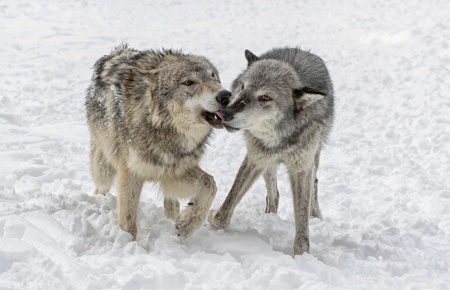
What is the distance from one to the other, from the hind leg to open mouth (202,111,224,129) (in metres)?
1.73

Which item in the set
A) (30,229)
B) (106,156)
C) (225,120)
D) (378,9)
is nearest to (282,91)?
(225,120)

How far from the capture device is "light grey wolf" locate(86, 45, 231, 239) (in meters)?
4.81

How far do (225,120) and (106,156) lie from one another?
1.62 m

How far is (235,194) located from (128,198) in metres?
1.04

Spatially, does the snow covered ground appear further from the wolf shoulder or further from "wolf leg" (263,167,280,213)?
the wolf shoulder

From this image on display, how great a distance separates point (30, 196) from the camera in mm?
5559

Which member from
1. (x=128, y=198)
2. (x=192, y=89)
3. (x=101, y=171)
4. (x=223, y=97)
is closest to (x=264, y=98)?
(x=223, y=97)

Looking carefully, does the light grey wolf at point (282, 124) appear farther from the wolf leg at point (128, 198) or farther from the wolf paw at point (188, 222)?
the wolf leg at point (128, 198)

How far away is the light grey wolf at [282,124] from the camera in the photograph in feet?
16.3

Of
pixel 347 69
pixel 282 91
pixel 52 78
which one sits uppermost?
pixel 282 91

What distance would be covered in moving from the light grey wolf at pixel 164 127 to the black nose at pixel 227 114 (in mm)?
95

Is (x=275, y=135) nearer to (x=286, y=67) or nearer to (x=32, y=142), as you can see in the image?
(x=286, y=67)

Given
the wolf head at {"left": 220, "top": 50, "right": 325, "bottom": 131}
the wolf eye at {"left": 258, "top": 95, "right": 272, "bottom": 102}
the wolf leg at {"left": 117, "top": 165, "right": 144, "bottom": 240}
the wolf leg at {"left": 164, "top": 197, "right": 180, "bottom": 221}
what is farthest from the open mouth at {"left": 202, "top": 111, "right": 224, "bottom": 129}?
the wolf leg at {"left": 164, "top": 197, "right": 180, "bottom": 221}

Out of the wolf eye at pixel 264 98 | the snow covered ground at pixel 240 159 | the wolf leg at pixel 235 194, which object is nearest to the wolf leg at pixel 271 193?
the snow covered ground at pixel 240 159
